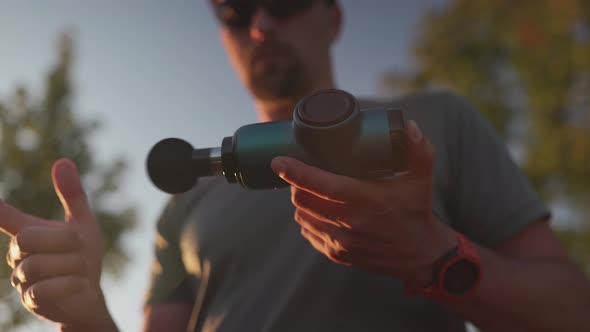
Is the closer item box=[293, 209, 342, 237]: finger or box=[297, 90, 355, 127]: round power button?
box=[297, 90, 355, 127]: round power button

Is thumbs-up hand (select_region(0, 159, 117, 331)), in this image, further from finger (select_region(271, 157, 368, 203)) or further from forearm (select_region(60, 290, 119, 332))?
finger (select_region(271, 157, 368, 203))

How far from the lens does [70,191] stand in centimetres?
145

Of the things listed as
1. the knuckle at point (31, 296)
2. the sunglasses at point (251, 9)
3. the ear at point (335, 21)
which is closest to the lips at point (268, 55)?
the sunglasses at point (251, 9)

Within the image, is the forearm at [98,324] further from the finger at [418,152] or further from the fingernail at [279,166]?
the finger at [418,152]

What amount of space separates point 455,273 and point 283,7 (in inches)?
64.2

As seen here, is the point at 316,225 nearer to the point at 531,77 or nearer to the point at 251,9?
the point at 251,9

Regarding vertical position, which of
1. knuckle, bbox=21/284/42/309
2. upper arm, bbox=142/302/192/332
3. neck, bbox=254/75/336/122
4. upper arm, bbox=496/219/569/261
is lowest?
upper arm, bbox=496/219/569/261

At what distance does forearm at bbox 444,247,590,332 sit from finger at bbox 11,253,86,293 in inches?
47.7

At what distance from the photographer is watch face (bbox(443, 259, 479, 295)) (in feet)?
4.46

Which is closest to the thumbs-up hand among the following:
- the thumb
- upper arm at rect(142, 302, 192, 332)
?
the thumb

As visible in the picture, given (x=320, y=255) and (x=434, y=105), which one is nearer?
(x=320, y=255)

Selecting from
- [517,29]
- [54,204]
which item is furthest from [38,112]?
[517,29]

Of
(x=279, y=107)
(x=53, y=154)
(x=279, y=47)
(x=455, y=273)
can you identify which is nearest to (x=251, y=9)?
(x=279, y=47)

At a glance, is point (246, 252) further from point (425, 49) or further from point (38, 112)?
point (425, 49)
